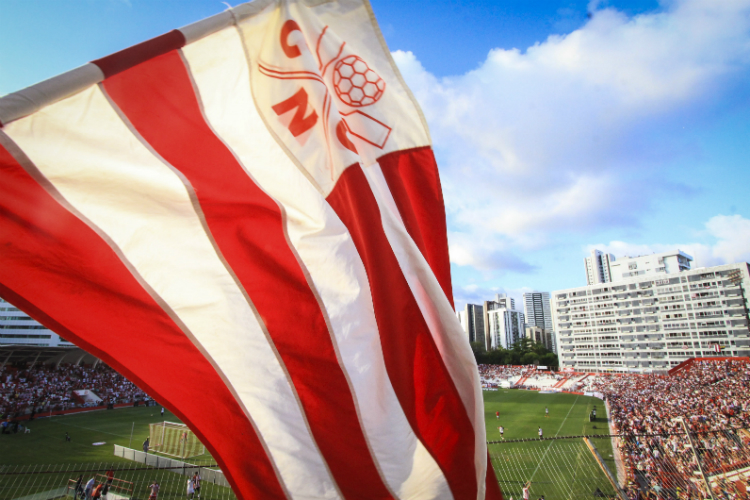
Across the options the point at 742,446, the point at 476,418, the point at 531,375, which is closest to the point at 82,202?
the point at 476,418

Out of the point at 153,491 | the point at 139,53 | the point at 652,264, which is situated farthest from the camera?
the point at 652,264

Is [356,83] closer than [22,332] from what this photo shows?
Yes

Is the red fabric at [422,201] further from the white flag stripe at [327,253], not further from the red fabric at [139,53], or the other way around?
the red fabric at [139,53]

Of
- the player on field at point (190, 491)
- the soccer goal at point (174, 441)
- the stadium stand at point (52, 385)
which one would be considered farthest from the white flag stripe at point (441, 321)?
the stadium stand at point (52, 385)

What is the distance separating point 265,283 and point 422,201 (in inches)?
49.4

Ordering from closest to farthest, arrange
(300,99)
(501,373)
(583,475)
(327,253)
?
(327,253) < (300,99) < (583,475) < (501,373)

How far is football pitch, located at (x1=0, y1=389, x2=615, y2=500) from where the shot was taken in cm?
1350

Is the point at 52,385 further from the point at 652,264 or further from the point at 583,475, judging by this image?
the point at 652,264

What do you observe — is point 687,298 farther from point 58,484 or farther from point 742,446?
point 58,484

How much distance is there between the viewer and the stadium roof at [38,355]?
36.5 metres

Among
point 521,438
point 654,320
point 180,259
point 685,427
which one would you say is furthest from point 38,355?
point 654,320

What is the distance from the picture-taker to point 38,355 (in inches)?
1598

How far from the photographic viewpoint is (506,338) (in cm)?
13088

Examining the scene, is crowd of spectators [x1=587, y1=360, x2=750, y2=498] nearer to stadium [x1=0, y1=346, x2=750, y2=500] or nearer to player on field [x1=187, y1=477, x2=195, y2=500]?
stadium [x1=0, y1=346, x2=750, y2=500]
